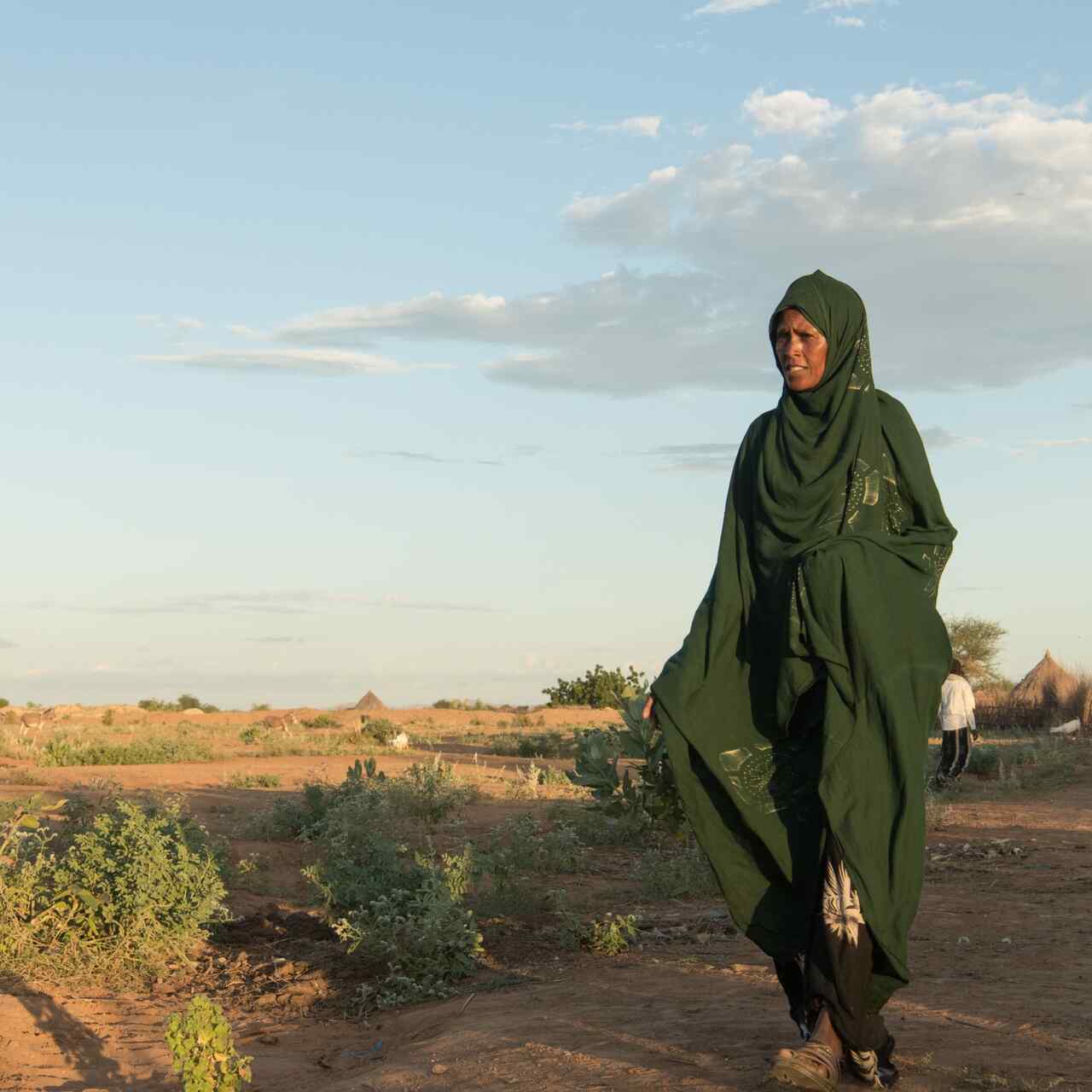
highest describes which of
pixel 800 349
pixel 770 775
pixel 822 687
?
pixel 800 349

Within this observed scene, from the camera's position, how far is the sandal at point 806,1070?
3.62 m

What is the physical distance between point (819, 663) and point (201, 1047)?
213 centimetres

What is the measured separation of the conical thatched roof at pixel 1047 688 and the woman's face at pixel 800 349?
25.8 metres

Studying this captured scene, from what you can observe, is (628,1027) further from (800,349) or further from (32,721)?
(32,721)

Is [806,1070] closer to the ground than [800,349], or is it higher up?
closer to the ground

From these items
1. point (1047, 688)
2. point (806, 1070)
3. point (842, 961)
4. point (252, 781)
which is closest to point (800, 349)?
point (842, 961)

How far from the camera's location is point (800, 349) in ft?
13.6

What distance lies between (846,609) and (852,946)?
37.7 inches

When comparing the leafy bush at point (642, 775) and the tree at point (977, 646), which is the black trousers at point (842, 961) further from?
the tree at point (977, 646)

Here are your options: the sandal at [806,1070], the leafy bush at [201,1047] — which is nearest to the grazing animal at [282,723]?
the leafy bush at [201,1047]

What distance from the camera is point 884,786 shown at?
384cm

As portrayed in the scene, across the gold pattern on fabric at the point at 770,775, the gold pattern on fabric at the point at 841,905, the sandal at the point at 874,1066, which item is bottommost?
the sandal at the point at 874,1066

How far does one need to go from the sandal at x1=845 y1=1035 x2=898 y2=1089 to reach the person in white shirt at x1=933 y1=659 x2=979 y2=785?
447 inches

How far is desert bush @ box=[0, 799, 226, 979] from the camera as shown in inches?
250
